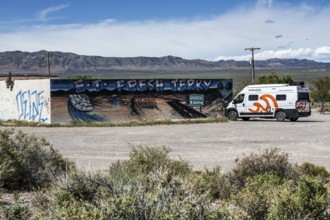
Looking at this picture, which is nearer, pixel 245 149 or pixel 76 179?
pixel 76 179

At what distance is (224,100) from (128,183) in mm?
37009

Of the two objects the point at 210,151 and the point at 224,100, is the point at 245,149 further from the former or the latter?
the point at 224,100

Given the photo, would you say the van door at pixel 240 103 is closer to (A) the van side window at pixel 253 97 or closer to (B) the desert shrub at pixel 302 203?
(A) the van side window at pixel 253 97

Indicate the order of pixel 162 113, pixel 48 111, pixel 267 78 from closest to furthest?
1. pixel 48 111
2. pixel 162 113
3. pixel 267 78

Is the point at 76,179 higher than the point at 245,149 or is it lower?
higher

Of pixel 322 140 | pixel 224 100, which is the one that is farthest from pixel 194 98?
pixel 322 140

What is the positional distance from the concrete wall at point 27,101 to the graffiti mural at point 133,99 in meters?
0.88

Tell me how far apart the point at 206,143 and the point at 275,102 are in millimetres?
14178

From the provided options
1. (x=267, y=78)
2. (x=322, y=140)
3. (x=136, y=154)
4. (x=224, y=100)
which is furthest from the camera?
(x=267, y=78)

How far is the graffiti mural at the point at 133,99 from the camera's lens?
36.6 m

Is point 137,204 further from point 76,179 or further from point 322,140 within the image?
point 322,140

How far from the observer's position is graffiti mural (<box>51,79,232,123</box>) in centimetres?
3662

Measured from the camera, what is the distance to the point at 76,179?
5.55m

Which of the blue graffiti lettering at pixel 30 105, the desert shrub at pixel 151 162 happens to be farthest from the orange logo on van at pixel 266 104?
the desert shrub at pixel 151 162
